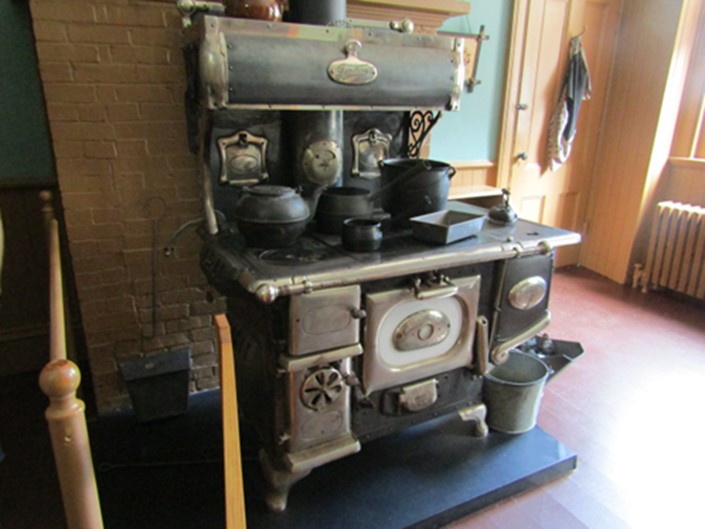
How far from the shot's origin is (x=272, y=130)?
5.49 feet

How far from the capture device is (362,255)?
1365 millimetres

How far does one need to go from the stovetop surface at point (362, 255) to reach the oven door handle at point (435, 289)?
0.21ft

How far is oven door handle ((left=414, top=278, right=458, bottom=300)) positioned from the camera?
4.51ft

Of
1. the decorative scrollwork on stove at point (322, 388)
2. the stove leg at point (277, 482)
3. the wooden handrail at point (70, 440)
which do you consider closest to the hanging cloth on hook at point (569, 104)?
the decorative scrollwork on stove at point (322, 388)

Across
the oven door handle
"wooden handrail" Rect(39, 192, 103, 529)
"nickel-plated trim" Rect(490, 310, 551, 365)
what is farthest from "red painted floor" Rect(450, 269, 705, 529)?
"wooden handrail" Rect(39, 192, 103, 529)

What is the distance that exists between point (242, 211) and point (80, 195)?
0.65m

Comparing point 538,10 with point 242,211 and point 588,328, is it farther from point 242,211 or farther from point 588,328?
point 242,211

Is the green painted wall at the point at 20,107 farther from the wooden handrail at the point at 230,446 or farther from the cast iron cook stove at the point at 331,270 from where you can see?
the wooden handrail at the point at 230,446

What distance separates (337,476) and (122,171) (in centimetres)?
124

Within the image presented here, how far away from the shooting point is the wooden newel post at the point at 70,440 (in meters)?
0.71

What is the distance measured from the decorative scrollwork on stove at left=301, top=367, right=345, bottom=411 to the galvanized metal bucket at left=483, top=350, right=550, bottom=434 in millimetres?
631

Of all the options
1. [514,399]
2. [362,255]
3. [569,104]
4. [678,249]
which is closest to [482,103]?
[569,104]

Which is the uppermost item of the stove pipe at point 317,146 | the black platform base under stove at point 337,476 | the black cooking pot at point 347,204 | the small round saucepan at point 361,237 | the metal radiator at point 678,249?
the stove pipe at point 317,146

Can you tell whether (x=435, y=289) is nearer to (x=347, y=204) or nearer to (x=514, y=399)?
(x=347, y=204)
